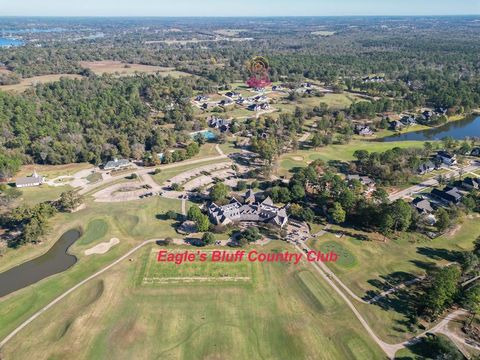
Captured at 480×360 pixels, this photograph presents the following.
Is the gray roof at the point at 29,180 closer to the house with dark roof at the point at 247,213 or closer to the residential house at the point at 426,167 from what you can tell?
the house with dark roof at the point at 247,213

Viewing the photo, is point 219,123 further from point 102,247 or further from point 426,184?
point 102,247

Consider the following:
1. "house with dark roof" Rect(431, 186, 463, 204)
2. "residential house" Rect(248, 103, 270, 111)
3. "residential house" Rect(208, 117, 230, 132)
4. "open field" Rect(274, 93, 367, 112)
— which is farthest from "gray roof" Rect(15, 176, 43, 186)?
"open field" Rect(274, 93, 367, 112)

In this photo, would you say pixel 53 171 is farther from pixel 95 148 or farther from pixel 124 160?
pixel 124 160

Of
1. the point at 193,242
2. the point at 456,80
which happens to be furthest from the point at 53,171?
the point at 456,80

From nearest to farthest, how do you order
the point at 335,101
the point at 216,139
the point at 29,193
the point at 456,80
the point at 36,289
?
the point at 36,289 < the point at 29,193 < the point at 216,139 < the point at 335,101 < the point at 456,80

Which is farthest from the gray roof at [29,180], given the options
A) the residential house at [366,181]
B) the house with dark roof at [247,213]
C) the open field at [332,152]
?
the residential house at [366,181]

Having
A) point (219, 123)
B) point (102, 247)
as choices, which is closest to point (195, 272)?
point (102, 247)

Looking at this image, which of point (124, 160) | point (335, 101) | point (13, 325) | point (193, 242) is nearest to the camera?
point (13, 325)
